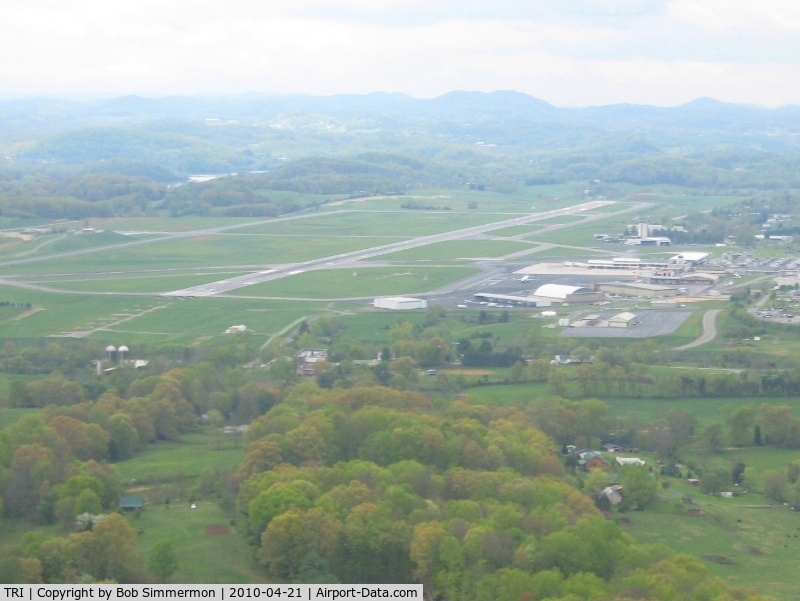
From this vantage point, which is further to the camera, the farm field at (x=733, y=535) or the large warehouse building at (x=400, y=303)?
the large warehouse building at (x=400, y=303)

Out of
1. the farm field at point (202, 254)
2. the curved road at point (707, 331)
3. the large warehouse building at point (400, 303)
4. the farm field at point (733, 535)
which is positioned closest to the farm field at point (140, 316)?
the large warehouse building at point (400, 303)

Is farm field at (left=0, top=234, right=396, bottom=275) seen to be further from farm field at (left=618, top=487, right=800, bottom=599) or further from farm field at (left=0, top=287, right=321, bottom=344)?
farm field at (left=618, top=487, right=800, bottom=599)

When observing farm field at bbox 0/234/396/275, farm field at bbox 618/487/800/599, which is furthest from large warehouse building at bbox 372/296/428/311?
farm field at bbox 618/487/800/599

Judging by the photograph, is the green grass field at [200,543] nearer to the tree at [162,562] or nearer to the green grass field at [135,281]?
the tree at [162,562]

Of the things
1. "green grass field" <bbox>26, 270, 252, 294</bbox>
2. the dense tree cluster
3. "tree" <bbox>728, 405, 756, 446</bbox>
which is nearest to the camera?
the dense tree cluster

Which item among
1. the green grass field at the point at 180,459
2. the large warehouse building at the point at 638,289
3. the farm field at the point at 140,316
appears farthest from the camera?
the large warehouse building at the point at 638,289

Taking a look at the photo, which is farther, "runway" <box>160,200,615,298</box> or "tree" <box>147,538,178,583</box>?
"runway" <box>160,200,615,298</box>

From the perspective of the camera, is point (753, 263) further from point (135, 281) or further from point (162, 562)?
point (162, 562)
